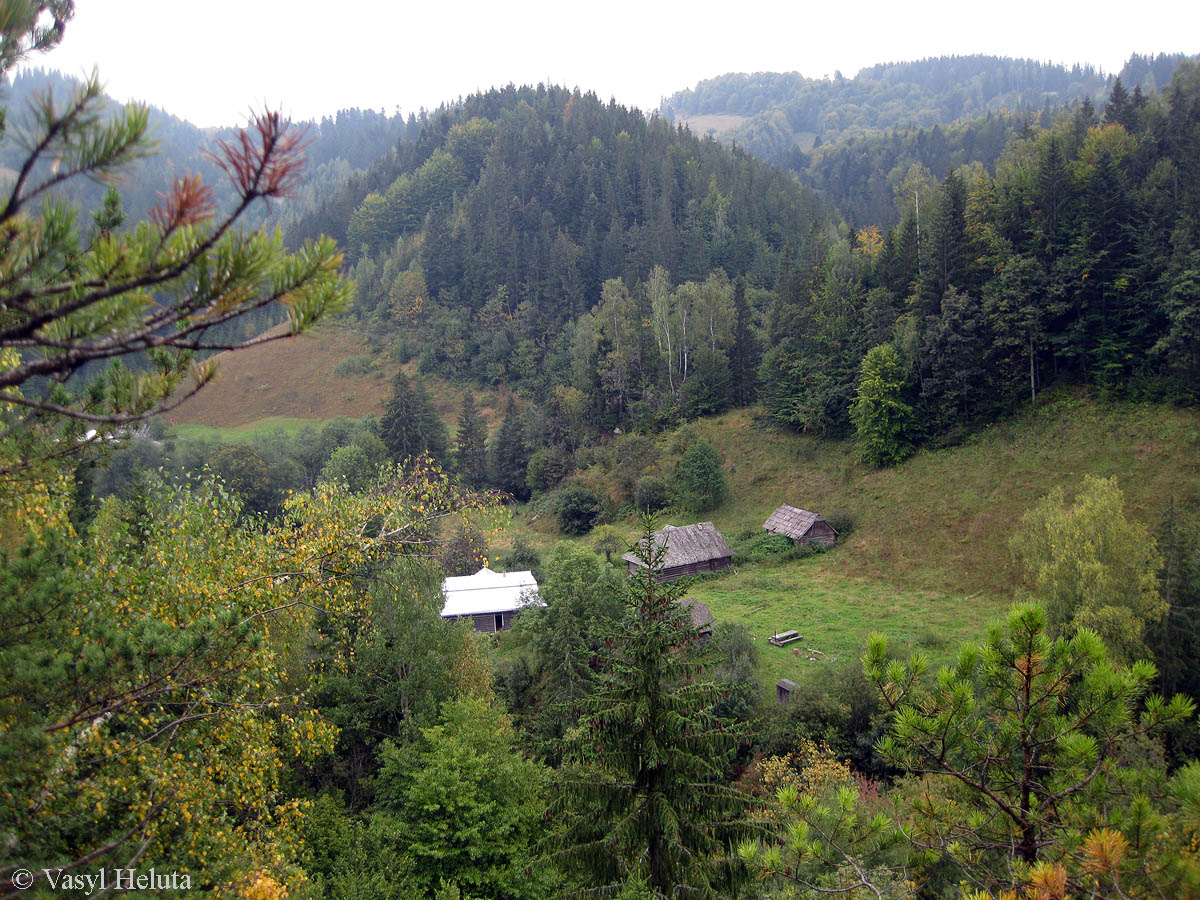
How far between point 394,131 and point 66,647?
18962cm

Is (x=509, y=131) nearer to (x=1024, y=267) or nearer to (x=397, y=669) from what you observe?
(x=1024, y=267)

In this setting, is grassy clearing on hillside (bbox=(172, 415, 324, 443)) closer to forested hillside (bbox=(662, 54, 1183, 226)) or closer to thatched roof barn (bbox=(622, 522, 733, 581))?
thatched roof barn (bbox=(622, 522, 733, 581))

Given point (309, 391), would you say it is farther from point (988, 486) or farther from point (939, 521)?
point (988, 486)

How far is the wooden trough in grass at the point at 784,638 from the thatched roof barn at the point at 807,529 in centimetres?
1085

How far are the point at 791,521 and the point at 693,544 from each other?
5902 mm

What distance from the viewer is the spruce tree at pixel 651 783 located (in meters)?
9.02

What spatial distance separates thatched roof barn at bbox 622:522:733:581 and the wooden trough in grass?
28.9 feet

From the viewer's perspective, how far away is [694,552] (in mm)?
35875

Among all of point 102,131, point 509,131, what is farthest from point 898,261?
point 509,131

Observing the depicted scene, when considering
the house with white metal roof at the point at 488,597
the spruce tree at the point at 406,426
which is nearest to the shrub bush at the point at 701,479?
the house with white metal roof at the point at 488,597

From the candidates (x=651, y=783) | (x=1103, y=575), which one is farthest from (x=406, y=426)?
(x=651, y=783)

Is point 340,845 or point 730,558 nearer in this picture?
point 340,845

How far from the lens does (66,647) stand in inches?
210

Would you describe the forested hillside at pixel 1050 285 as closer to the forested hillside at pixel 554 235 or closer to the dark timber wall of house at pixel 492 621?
the forested hillside at pixel 554 235
